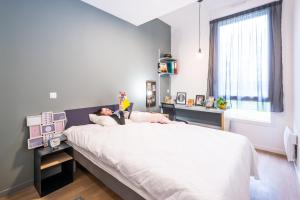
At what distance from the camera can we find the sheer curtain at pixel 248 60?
2.85 metres

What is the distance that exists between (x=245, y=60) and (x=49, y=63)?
383cm

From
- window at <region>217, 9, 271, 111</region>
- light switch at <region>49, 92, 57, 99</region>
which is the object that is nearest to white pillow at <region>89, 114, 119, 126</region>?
light switch at <region>49, 92, 57, 99</region>

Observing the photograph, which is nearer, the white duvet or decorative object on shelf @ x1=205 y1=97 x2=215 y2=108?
the white duvet

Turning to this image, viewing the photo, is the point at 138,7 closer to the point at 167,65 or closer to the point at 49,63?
the point at 49,63

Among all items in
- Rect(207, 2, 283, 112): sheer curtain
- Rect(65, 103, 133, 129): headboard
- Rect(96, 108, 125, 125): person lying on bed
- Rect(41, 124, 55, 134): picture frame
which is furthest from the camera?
Rect(207, 2, 283, 112): sheer curtain

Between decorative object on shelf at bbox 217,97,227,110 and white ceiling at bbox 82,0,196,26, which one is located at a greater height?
white ceiling at bbox 82,0,196,26

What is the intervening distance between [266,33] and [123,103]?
10.8 ft

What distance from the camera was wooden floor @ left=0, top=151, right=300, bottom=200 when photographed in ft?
5.86

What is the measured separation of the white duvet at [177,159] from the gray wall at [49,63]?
68 centimetres

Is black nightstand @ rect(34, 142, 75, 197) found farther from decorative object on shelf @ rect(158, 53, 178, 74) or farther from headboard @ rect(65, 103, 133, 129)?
decorative object on shelf @ rect(158, 53, 178, 74)

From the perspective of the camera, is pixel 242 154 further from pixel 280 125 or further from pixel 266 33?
pixel 266 33

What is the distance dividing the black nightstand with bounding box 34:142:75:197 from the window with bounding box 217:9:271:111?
11.6 feet

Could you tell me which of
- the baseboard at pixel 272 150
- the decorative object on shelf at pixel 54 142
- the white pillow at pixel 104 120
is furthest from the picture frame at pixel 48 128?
the baseboard at pixel 272 150

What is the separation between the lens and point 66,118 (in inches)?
93.2
